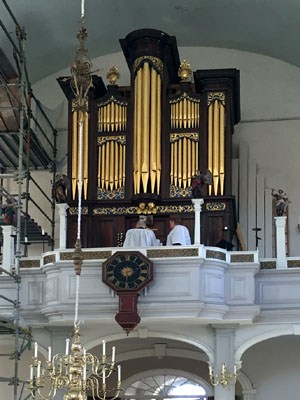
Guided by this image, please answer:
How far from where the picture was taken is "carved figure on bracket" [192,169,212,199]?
1938cm

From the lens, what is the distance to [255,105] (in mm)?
23984

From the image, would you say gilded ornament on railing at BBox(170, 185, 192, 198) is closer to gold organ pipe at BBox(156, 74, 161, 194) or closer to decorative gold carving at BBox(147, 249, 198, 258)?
gold organ pipe at BBox(156, 74, 161, 194)

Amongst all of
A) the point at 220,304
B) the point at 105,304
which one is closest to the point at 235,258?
the point at 220,304

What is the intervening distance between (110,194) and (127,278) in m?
2.87

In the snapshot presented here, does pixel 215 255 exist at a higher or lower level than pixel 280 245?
lower

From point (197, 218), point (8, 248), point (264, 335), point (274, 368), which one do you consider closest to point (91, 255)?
point (8, 248)

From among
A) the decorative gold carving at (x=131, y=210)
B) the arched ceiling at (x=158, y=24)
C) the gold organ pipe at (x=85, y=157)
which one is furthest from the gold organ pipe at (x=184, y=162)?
the arched ceiling at (x=158, y=24)

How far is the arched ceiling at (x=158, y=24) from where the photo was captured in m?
22.1

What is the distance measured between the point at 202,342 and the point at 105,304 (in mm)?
2320

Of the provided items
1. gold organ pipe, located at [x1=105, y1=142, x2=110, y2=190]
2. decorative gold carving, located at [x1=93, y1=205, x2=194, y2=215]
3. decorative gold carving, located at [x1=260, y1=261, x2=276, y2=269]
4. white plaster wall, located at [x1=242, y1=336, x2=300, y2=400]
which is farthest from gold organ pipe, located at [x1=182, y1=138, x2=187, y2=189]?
white plaster wall, located at [x1=242, y1=336, x2=300, y2=400]

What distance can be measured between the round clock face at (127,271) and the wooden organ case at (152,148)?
2.02 meters

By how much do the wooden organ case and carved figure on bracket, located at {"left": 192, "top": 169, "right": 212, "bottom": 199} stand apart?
63 centimetres

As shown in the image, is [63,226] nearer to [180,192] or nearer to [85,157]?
[85,157]

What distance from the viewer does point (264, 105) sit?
23.9 metres
